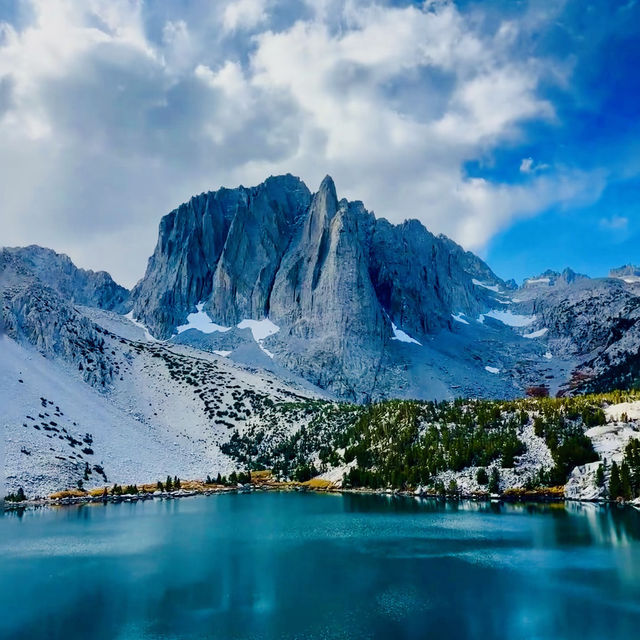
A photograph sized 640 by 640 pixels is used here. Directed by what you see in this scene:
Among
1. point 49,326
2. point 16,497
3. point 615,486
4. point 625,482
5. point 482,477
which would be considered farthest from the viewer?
point 49,326

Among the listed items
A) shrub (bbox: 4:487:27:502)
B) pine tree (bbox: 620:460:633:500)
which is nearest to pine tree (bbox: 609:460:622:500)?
pine tree (bbox: 620:460:633:500)

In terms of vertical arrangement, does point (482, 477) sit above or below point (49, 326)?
below

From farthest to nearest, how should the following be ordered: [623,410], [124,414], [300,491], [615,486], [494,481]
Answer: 1. [124,414]
2. [300,491]
3. [623,410]
4. [494,481]
5. [615,486]

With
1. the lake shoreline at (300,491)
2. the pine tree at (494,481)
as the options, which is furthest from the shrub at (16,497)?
the pine tree at (494,481)

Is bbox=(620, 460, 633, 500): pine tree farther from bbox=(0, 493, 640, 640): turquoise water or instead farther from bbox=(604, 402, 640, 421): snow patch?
bbox=(604, 402, 640, 421): snow patch

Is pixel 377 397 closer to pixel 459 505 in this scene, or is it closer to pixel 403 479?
pixel 403 479

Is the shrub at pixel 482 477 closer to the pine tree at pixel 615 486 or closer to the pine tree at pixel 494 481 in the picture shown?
the pine tree at pixel 494 481

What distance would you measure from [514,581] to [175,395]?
110 m

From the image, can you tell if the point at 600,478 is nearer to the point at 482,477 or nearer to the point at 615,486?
the point at 615,486

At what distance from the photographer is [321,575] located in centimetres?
4131

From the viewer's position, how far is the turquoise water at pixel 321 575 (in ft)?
102

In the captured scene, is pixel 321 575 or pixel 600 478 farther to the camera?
pixel 600 478

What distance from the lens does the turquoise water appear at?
102ft

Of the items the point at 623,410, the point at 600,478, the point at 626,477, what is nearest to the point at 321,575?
the point at 626,477
